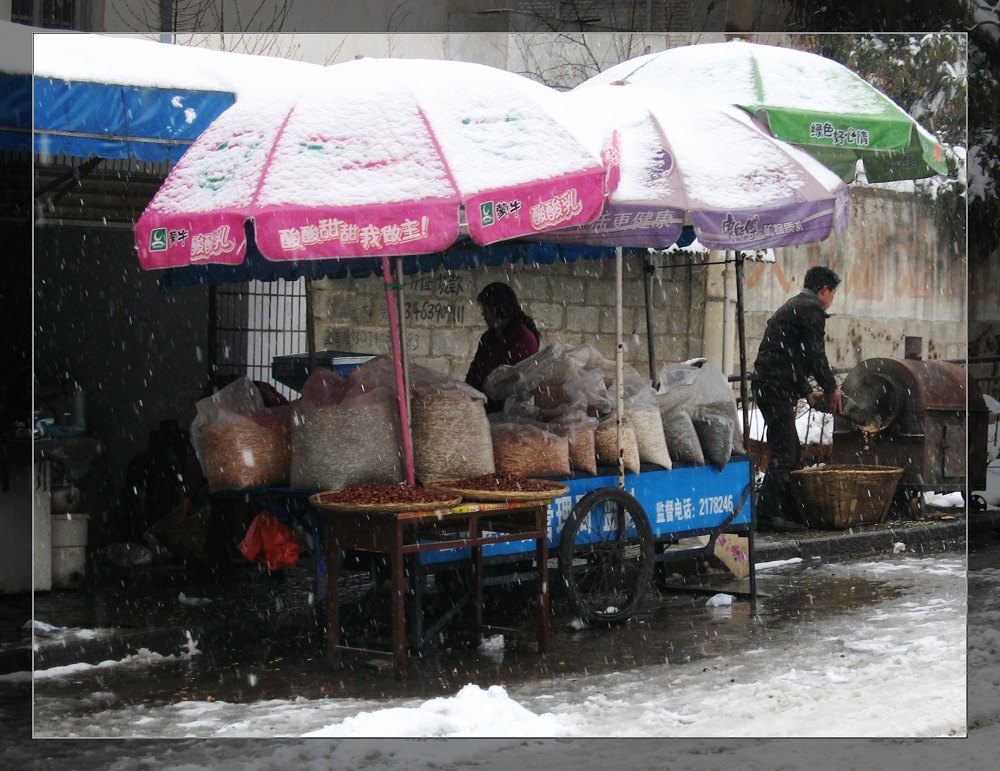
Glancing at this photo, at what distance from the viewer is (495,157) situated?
19.6 feet

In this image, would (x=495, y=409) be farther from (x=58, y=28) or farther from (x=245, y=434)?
(x=58, y=28)

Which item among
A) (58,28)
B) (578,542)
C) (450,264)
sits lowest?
(578,542)

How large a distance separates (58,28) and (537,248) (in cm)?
340

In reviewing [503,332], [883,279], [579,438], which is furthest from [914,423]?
[883,279]

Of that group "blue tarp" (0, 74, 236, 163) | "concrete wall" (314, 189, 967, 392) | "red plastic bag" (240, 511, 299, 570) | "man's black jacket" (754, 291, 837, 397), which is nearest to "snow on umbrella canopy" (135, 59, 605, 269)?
"blue tarp" (0, 74, 236, 163)

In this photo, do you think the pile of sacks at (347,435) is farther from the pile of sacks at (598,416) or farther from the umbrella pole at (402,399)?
the pile of sacks at (598,416)

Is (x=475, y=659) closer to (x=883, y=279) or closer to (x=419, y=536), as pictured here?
(x=419, y=536)

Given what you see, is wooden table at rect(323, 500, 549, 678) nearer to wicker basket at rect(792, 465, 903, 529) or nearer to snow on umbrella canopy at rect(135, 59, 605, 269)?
snow on umbrella canopy at rect(135, 59, 605, 269)

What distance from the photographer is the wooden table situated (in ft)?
20.0

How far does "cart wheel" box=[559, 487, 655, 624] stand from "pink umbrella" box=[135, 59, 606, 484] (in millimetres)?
1215

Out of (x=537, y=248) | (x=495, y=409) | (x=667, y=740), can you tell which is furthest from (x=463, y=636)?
(x=537, y=248)

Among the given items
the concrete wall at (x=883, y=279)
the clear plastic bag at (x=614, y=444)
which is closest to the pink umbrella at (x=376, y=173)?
the clear plastic bag at (x=614, y=444)

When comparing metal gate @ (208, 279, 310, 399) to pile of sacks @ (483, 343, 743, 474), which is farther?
metal gate @ (208, 279, 310, 399)

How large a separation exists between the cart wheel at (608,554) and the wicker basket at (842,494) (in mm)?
4221
